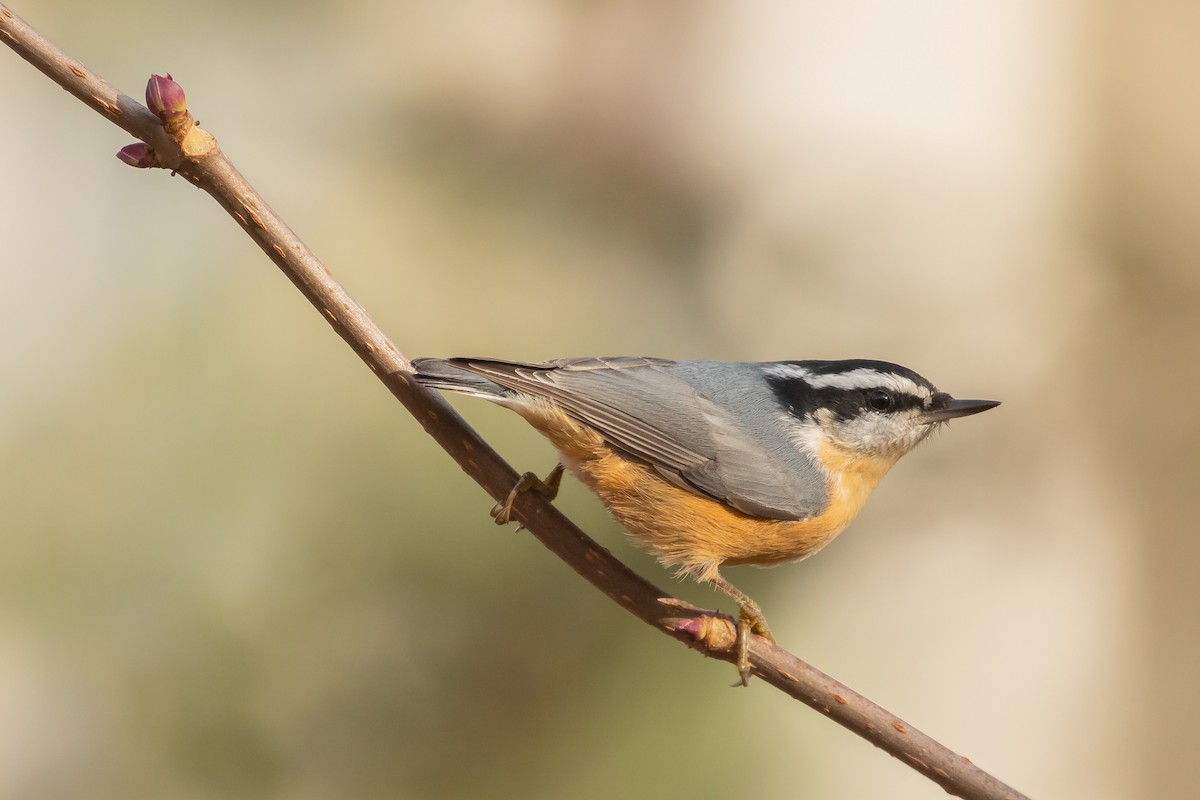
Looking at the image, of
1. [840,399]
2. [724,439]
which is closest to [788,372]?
[840,399]

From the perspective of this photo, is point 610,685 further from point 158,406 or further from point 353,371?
point 158,406

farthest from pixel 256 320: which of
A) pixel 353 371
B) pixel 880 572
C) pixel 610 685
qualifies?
pixel 880 572

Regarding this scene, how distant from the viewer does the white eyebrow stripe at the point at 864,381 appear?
216 centimetres

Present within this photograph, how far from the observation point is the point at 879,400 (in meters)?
2.18

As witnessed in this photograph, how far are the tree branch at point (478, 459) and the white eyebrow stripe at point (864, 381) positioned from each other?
0.74 metres

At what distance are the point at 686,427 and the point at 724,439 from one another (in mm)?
92

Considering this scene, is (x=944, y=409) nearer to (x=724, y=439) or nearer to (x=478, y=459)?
(x=724, y=439)

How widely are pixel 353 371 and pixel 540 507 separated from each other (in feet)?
6.16

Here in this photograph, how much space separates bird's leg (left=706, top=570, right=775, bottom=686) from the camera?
1565 millimetres

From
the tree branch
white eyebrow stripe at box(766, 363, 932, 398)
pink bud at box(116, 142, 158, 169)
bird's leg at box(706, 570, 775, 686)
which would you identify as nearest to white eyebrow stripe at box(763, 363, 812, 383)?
white eyebrow stripe at box(766, 363, 932, 398)

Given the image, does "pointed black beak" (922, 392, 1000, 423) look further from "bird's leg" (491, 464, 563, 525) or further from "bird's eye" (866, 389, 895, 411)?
"bird's leg" (491, 464, 563, 525)

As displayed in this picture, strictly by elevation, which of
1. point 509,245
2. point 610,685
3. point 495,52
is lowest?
point 610,685

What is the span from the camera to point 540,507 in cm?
157

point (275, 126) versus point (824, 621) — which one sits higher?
point (275, 126)
